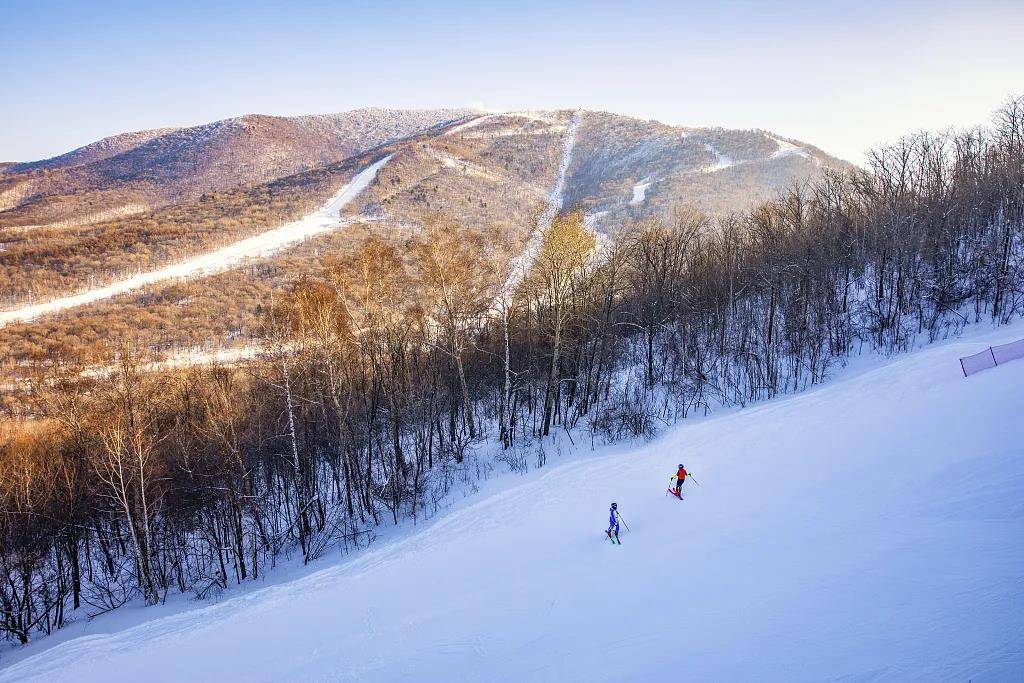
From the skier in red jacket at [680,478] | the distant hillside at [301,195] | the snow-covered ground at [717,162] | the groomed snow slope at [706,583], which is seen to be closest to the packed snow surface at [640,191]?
the distant hillside at [301,195]

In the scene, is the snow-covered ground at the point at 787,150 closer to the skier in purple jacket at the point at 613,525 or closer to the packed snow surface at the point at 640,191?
the packed snow surface at the point at 640,191

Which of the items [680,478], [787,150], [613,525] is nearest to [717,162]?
[787,150]

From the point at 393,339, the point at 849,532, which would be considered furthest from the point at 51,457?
the point at 849,532

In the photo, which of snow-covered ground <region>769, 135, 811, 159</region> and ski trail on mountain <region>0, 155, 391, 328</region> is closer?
ski trail on mountain <region>0, 155, 391, 328</region>

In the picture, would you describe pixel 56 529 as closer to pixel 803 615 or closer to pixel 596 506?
pixel 596 506

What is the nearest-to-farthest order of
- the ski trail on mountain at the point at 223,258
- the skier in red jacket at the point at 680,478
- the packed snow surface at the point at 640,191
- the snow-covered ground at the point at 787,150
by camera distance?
the skier in red jacket at the point at 680,478
the ski trail on mountain at the point at 223,258
the packed snow surface at the point at 640,191
the snow-covered ground at the point at 787,150

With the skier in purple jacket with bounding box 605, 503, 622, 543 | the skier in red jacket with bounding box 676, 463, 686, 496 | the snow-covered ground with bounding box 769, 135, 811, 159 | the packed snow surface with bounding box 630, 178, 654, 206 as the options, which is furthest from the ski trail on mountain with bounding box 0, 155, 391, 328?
the snow-covered ground with bounding box 769, 135, 811, 159

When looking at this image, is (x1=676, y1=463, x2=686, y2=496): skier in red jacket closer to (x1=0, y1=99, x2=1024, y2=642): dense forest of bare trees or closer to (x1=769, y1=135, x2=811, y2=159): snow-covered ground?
(x1=0, y1=99, x2=1024, y2=642): dense forest of bare trees
